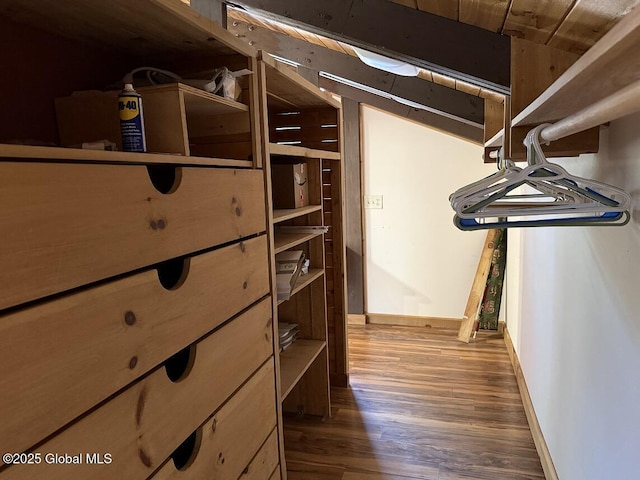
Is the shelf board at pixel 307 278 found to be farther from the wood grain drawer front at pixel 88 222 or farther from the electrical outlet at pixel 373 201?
the electrical outlet at pixel 373 201

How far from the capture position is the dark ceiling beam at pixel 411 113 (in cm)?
337

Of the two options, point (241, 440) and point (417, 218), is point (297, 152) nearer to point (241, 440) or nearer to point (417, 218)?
point (241, 440)

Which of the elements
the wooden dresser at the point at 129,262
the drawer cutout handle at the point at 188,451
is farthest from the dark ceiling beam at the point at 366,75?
the drawer cutout handle at the point at 188,451

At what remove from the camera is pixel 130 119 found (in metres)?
1.02

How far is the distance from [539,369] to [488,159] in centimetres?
114

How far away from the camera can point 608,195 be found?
1096 mm

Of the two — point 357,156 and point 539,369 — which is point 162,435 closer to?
point 539,369

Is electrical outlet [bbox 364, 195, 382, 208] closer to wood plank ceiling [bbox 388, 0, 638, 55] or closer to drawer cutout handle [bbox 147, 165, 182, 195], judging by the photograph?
wood plank ceiling [bbox 388, 0, 638, 55]

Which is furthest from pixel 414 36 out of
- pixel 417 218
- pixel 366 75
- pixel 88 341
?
pixel 417 218

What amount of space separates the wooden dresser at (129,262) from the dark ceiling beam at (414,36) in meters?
0.45

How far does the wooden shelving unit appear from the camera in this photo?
7.02 ft

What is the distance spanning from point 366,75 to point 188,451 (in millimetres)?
2451

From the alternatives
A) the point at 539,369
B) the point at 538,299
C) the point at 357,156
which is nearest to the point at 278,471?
the point at 539,369

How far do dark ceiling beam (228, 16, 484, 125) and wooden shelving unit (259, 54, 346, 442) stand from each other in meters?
0.49
